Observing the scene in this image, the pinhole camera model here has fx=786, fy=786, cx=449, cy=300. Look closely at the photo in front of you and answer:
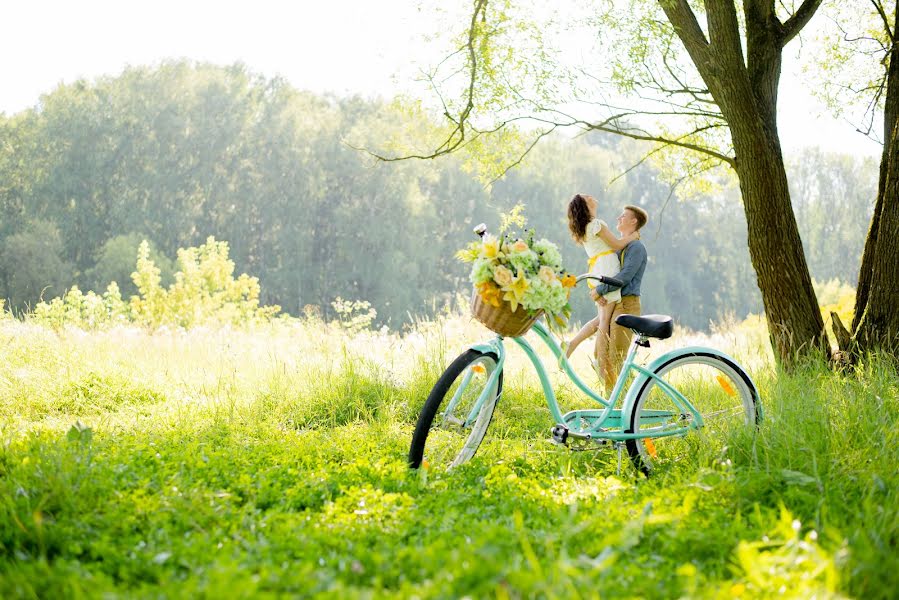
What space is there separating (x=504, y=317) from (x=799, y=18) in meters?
4.59

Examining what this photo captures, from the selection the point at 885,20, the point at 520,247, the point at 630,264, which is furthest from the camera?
the point at 885,20

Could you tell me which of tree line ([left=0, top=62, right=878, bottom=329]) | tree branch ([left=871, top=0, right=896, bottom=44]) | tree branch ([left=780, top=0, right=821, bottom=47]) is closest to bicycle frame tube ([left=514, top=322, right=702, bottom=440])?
tree branch ([left=780, top=0, right=821, bottom=47])

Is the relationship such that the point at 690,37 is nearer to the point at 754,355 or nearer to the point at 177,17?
the point at 754,355

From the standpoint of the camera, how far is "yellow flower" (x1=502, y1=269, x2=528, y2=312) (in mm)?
3910

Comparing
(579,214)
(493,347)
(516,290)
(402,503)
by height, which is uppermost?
(579,214)

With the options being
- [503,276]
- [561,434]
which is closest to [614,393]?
[561,434]

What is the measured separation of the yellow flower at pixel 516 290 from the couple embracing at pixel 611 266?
2.29 m

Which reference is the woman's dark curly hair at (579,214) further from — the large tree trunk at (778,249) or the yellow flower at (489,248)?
the yellow flower at (489,248)

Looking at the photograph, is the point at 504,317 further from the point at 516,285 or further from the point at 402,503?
the point at 402,503

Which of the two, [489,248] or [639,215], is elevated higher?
[639,215]

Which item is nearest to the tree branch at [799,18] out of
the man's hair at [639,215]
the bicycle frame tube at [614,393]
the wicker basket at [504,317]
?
the man's hair at [639,215]

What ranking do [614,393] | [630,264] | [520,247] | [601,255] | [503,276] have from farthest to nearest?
[601,255], [630,264], [614,393], [520,247], [503,276]

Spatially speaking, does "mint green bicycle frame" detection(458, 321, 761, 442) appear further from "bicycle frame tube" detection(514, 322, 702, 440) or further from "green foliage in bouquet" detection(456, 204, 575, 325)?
"green foliage in bouquet" detection(456, 204, 575, 325)

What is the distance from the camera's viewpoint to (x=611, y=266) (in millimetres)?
6316
